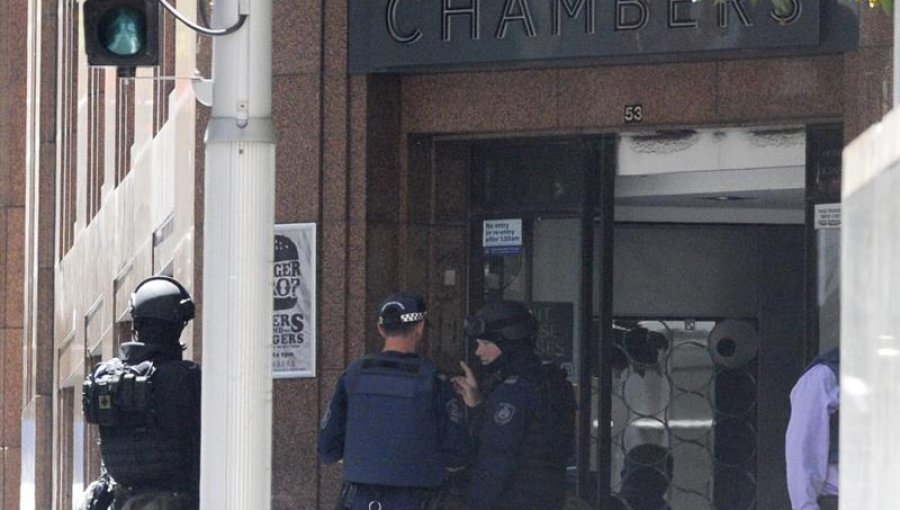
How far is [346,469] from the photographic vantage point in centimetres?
896

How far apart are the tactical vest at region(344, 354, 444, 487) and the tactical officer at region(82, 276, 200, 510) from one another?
0.78 meters

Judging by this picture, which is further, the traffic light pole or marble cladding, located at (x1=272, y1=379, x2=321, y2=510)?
marble cladding, located at (x1=272, y1=379, x2=321, y2=510)

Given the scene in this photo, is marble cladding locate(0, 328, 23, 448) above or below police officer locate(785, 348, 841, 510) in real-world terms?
below

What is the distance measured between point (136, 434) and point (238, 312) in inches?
62.2

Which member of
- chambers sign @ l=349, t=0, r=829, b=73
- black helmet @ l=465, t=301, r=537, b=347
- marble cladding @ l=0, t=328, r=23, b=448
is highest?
chambers sign @ l=349, t=0, r=829, b=73

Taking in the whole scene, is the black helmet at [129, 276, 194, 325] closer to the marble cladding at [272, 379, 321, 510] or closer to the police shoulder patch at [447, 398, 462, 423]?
the police shoulder patch at [447, 398, 462, 423]

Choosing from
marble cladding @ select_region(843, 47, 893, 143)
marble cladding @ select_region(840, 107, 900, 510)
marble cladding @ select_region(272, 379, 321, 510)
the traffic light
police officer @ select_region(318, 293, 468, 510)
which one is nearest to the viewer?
marble cladding @ select_region(840, 107, 900, 510)

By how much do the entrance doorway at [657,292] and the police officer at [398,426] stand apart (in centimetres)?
226

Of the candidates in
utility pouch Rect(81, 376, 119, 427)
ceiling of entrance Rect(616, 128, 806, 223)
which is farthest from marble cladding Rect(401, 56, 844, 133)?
utility pouch Rect(81, 376, 119, 427)

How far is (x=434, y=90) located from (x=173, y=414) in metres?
3.01

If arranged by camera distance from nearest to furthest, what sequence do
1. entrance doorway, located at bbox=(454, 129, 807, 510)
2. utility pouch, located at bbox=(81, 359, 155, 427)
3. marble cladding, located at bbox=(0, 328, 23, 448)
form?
1. utility pouch, located at bbox=(81, 359, 155, 427)
2. entrance doorway, located at bbox=(454, 129, 807, 510)
3. marble cladding, located at bbox=(0, 328, 23, 448)

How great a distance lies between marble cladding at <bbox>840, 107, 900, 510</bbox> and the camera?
495cm

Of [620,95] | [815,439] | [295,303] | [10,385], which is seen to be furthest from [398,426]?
[10,385]

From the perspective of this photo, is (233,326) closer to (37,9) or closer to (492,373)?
(492,373)
